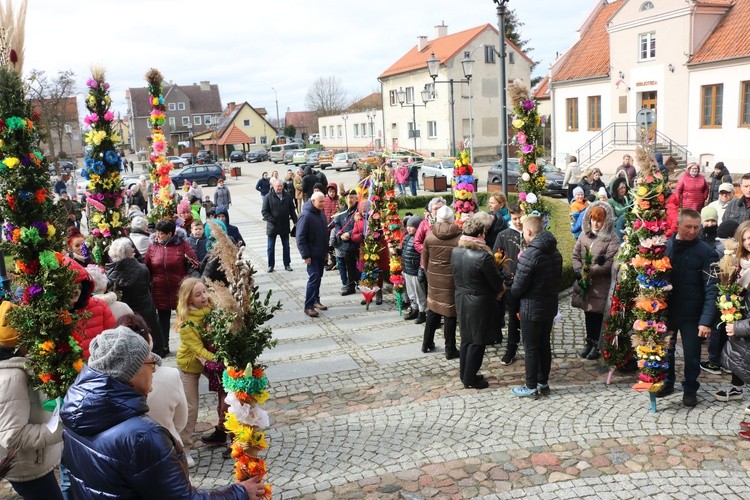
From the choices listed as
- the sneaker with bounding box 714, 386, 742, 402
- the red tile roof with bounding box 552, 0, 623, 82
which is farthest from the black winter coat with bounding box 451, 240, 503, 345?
the red tile roof with bounding box 552, 0, 623, 82

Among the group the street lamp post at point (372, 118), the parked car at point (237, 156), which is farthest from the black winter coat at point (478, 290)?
the parked car at point (237, 156)

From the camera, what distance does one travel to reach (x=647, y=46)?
3056 centimetres

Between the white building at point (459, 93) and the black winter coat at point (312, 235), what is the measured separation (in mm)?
38294

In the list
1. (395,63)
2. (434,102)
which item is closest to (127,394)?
(434,102)

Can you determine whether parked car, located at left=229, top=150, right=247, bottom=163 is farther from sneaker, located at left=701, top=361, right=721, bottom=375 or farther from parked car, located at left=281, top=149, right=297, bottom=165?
sneaker, located at left=701, top=361, right=721, bottom=375

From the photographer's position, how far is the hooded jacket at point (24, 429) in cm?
397

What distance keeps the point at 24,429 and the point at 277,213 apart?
8949 millimetres

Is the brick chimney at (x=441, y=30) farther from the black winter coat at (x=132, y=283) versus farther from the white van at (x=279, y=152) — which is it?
the black winter coat at (x=132, y=283)

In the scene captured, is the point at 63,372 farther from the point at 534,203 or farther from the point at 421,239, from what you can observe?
the point at 534,203

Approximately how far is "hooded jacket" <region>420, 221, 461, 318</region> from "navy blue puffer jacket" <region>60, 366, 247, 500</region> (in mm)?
5048

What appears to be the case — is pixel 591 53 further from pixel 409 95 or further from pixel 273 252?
pixel 273 252

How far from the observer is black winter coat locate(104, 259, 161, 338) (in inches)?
286

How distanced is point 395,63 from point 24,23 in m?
55.2

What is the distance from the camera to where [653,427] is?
579cm
